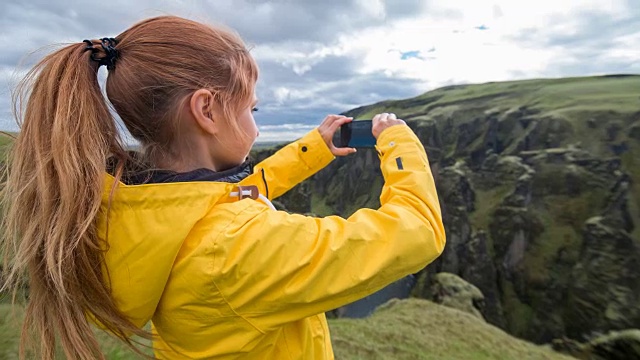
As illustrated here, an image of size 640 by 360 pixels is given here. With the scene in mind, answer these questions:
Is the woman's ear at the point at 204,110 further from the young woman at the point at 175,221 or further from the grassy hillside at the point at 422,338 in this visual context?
the grassy hillside at the point at 422,338

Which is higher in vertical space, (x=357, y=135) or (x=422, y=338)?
(x=357, y=135)

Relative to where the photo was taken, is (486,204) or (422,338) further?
(486,204)

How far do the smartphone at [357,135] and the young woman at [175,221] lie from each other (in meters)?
0.98

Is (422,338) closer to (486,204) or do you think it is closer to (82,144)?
(82,144)

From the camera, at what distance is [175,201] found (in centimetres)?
233

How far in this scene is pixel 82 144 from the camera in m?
2.36

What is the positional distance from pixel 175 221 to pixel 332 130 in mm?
2221

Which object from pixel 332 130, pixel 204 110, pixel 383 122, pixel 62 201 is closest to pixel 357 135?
pixel 332 130

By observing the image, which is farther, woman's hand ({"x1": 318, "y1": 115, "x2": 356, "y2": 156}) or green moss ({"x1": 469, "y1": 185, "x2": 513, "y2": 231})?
green moss ({"x1": 469, "y1": 185, "x2": 513, "y2": 231})

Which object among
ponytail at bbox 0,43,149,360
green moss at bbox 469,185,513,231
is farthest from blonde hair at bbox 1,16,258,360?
green moss at bbox 469,185,513,231

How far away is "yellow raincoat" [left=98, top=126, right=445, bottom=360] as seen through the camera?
221cm

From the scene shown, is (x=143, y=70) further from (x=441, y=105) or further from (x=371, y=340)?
(x=441, y=105)

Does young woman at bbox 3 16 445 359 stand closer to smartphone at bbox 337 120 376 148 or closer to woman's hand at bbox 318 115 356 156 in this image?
smartphone at bbox 337 120 376 148

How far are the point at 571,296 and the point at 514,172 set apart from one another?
97.0ft
